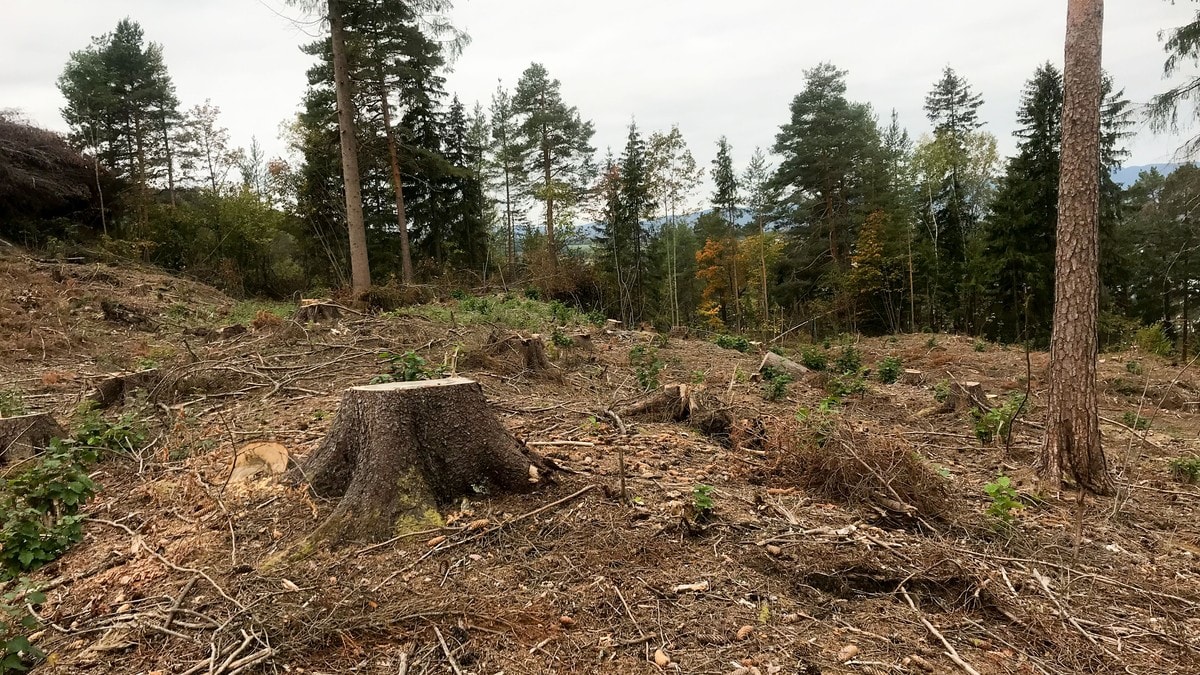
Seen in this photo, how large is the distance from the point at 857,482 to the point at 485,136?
27805mm

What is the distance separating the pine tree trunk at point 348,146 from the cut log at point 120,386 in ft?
22.3

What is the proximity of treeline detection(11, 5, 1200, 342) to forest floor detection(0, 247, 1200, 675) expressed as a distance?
12.1 meters

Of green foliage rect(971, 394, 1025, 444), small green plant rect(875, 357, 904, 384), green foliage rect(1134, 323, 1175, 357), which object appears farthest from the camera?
green foliage rect(1134, 323, 1175, 357)

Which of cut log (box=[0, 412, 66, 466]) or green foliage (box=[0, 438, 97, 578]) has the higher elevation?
cut log (box=[0, 412, 66, 466])

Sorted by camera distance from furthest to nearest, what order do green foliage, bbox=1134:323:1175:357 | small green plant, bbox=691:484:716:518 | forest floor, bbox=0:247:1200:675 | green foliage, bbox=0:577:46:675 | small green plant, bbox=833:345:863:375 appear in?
green foliage, bbox=1134:323:1175:357 < small green plant, bbox=833:345:863:375 < small green plant, bbox=691:484:716:518 < forest floor, bbox=0:247:1200:675 < green foliage, bbox=0:577:46:675

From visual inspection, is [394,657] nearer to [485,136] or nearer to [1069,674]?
[1069,674]

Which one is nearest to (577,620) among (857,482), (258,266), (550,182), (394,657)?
(394,657)

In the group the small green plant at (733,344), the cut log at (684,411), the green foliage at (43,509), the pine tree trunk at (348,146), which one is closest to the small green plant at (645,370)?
the cut log at (684,411)

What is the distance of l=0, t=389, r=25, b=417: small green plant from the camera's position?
4.54m

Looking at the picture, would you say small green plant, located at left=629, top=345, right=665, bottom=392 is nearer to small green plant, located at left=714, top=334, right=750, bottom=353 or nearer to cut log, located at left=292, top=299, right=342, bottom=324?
small green plant, located at left=714, top=334, right=750, bottom=353

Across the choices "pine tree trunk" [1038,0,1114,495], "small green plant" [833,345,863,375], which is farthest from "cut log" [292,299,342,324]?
"pine tree trunk" [1038,0,1114,495]

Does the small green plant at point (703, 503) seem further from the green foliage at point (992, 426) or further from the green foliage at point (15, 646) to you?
the green foliage at point (992, 426)

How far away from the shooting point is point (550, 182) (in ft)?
84.3

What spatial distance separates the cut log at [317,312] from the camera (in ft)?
26.4
